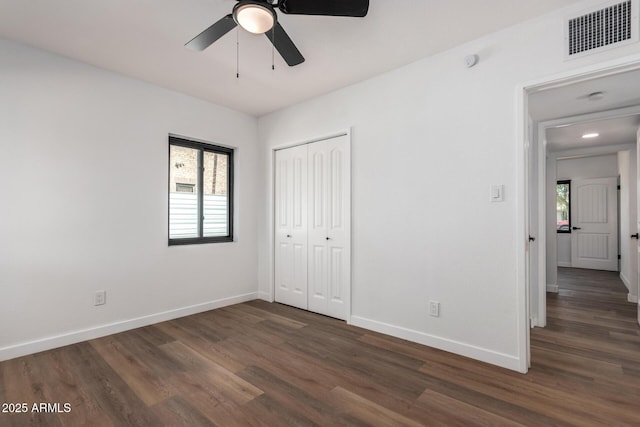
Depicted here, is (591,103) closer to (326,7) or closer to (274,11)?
(326,7)

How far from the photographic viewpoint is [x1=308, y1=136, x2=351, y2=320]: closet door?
11.4 feet

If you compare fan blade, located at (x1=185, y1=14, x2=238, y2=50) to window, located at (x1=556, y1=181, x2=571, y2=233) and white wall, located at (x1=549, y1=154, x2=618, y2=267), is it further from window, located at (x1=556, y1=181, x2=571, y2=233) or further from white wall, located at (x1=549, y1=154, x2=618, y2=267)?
window, located at (x1=556, y1=181, x2=571, y2=233)

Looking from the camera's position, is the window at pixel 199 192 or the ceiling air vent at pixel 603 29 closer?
the ceiling air vent at pixel 603 29

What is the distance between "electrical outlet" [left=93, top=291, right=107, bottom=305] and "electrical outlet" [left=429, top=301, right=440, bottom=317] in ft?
10.3

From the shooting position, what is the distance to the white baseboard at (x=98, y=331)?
8.44ft

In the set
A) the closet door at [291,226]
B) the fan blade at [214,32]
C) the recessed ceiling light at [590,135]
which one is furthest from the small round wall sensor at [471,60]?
the recessed ceiling light at [590,135]

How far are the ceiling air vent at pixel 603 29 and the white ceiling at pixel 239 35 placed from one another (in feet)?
0.58

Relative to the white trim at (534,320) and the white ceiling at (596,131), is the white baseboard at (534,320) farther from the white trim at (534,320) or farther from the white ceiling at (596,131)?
the white ceiling at (596,131)

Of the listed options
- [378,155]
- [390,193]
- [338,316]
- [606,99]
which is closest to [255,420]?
[338,316]

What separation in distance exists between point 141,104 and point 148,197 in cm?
100

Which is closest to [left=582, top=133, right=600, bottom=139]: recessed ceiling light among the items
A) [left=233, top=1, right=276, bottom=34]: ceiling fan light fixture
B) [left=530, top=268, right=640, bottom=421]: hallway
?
[left=530, top=268, right=640, bottom=421]: hallway

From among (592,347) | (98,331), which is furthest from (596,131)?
(98,331)

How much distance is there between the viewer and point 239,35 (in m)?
2.51

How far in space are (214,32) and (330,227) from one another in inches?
90.2
